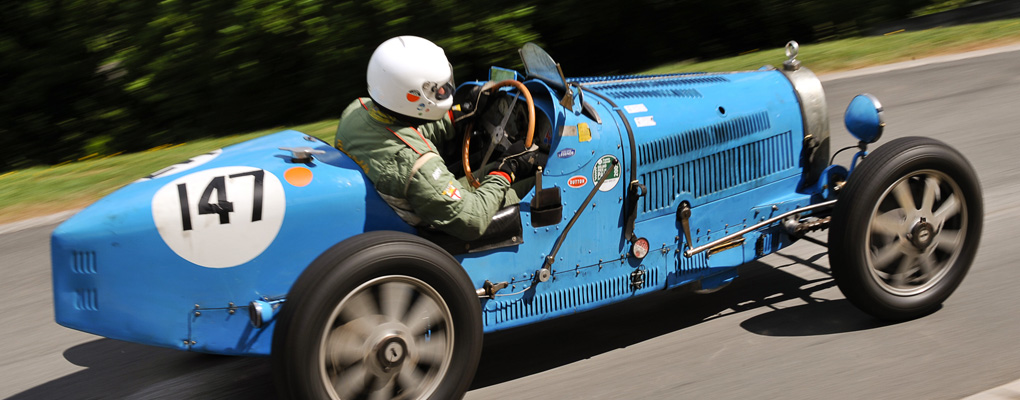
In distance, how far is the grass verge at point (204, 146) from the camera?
748 cm

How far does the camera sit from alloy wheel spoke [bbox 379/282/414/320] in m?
3.47

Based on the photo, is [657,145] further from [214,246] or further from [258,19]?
[258,19]

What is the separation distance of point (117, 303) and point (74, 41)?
1078 cm

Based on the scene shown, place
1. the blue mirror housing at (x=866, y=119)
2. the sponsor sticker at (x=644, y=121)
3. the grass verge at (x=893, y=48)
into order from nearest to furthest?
the sponsor sticker at (x=644, y=121) < the blue mirror housing at (x=866, y=119) < the grass verge at (x=893, y=48)

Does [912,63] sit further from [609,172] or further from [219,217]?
[219,217]

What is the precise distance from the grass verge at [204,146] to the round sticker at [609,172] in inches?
202

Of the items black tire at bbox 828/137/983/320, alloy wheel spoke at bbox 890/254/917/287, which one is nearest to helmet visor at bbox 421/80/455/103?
black tire at bbox 828/137/983/320

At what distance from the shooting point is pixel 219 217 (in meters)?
3.44

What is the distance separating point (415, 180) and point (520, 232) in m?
0.59

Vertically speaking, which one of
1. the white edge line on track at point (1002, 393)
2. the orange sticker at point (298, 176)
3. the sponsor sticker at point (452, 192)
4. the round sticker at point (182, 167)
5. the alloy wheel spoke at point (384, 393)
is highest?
the round sticker at point (182, 167)

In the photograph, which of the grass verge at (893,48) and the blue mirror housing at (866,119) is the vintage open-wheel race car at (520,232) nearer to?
the blue mirror housing at (866,119)

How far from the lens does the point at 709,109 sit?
14.4 feet

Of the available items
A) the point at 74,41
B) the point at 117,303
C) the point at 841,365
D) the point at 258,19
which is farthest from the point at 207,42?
the point at 841,365

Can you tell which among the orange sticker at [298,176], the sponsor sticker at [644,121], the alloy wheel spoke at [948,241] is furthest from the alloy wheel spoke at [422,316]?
the alloy wheel spoke at [948,241]
